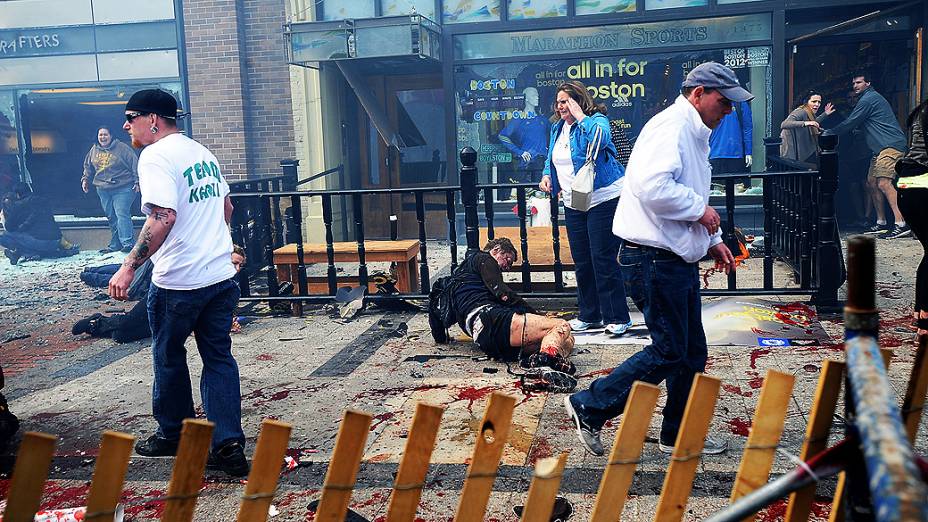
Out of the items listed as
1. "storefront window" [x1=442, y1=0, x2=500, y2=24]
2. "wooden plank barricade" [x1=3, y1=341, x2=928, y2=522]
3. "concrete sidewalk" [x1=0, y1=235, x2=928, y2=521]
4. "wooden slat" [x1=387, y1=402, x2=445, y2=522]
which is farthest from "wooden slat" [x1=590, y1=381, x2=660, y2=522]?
"storefront window" [x1=442, y1=0, x2=500, y2=24]

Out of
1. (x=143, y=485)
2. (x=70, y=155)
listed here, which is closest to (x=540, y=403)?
(x=143, y=485)

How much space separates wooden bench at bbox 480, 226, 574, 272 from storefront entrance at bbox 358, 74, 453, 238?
171 inches

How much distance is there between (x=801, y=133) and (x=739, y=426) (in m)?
8.12

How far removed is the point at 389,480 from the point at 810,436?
2649 millimetres

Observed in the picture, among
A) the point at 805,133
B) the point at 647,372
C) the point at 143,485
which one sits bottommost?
the point at 143,485

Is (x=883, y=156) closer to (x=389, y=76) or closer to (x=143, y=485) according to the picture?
(x=389, y=76)

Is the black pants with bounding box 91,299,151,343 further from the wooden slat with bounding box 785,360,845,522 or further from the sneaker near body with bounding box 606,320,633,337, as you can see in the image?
the wooden slat with bounding box 785,360,845,522

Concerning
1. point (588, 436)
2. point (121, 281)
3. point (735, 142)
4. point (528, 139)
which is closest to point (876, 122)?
point (735, 142)

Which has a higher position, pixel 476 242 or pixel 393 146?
pixel 393 146

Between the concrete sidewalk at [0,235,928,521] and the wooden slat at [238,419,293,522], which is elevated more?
the wooden slat at [238,419,293,522]

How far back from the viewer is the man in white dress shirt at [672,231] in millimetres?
4426

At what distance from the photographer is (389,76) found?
1431 cm

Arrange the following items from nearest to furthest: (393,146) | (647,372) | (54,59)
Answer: (647,372) < (393,146) < (54,59)

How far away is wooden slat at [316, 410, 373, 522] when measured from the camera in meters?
2.24
